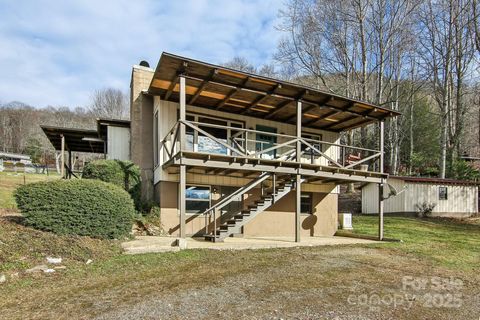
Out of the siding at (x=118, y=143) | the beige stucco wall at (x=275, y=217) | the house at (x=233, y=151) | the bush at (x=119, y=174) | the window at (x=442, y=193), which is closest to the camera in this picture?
the house at (x=233, y=151)

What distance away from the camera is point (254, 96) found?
12109 mm

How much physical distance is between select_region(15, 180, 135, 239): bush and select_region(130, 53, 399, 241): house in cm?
173

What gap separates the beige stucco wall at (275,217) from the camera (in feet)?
39.6

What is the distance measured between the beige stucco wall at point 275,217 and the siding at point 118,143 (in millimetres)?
2621

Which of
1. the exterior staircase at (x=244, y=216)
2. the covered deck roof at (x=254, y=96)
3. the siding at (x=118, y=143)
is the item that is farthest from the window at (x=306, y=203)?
the siding at (x=118, y=143)

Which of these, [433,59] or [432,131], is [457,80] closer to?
[433,59]

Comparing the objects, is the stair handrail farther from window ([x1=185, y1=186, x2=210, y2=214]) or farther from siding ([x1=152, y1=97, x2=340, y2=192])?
siding ([x1=152, y1=97, x2=340, y2=192])

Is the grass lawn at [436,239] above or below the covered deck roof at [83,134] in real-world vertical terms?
below

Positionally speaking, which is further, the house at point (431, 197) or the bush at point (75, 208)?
the house at point (431, 197)

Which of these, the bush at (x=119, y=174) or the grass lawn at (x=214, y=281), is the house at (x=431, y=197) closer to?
the grass lawn at (x=214, y=281)

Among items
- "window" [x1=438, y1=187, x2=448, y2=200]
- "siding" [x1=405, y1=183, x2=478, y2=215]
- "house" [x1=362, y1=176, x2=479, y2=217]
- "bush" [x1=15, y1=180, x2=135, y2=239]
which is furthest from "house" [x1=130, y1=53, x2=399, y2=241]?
"window" [x1=438, y1=187, x2=448, y2=200]

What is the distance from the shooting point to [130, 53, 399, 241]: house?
426 inches

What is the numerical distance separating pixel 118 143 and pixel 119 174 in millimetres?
2930

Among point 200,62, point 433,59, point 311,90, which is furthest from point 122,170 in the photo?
point 433,59
